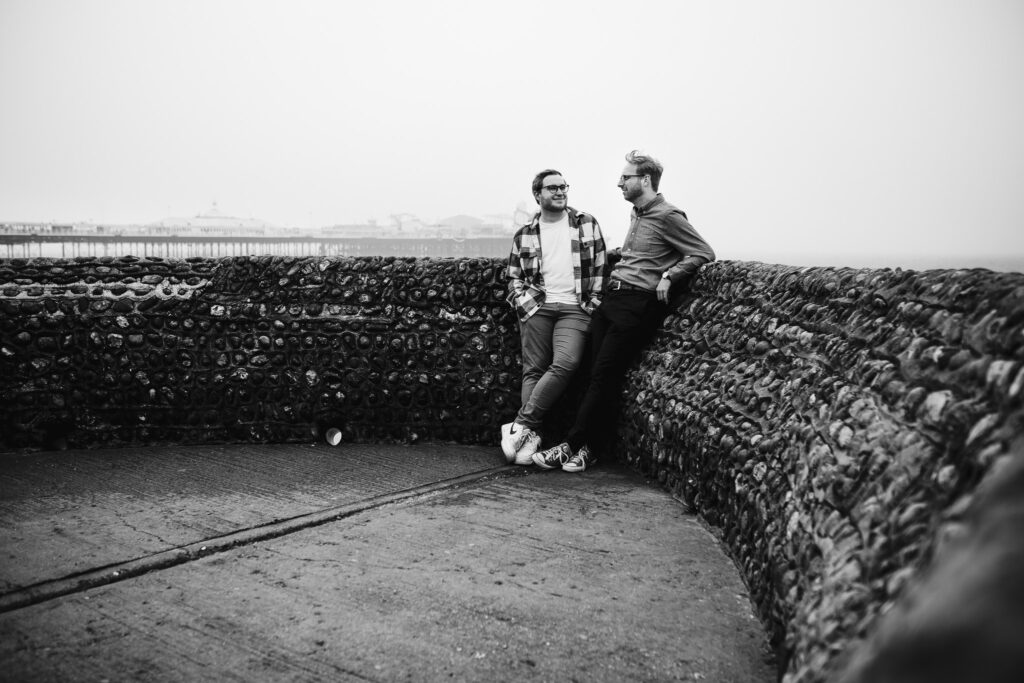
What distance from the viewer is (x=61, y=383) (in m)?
5.22

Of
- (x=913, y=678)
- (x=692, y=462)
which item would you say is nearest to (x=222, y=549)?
(x=692, y=462)

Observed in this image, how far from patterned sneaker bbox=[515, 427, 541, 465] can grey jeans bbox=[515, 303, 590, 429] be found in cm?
6

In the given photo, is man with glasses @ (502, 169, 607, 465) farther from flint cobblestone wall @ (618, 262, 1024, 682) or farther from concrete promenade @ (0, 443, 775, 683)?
flint cobblestone wall @ (618, 262, 1024, 682)

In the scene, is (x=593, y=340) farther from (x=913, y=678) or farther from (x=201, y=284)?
(x=913, y=678)

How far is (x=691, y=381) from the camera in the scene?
4273 mm

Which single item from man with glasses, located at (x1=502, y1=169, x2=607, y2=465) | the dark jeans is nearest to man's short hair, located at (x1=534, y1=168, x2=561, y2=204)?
man with glasses, located at (x1=502, y1=169, x2=607, y2=465)

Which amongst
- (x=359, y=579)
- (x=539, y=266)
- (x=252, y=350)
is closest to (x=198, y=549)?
(x=359, y=579)

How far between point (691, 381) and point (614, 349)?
0.81 meters

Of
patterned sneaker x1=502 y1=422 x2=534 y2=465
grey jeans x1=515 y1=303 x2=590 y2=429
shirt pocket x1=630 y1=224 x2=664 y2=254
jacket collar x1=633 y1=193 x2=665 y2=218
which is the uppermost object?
jacket collar x1=633 y1=193 x2=665 y2=218

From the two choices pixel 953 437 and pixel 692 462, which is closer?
pixel 953 437

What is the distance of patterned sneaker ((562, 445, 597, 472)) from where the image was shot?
4816 mm

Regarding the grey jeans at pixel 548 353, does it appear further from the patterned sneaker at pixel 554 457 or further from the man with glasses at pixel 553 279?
the patterned sneaker at pixel 554 457

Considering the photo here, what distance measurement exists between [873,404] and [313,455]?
12.2ft

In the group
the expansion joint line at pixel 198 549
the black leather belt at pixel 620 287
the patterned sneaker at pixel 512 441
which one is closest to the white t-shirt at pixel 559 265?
the black leather belt at pixel 620 287
